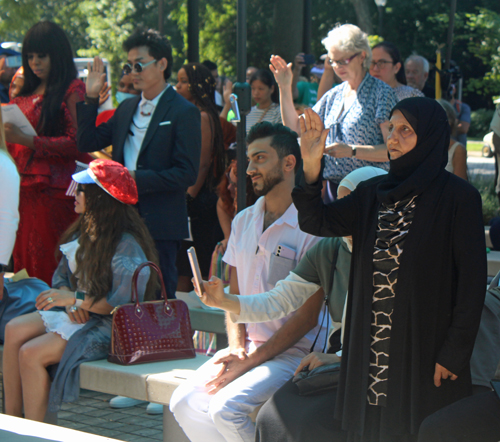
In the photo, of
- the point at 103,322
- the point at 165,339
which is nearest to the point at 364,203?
the point at 165,339

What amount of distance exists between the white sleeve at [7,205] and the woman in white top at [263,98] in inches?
127

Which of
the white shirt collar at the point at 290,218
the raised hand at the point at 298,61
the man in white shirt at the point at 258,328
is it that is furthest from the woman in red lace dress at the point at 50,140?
the raised hand at the point at 298,61

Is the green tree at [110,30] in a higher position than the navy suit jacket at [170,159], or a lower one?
higher

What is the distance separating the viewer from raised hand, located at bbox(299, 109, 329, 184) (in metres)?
2.69

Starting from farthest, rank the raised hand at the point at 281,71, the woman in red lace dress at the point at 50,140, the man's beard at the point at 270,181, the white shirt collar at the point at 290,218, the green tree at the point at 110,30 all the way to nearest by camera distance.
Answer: the green tree at the point at 110,30 < the woman in red lace dress at the point at 50,140 < the raised hand at the point at 281,71 < the man's beard at the point at 270,181 < the white shirt collar at the point at 290,218

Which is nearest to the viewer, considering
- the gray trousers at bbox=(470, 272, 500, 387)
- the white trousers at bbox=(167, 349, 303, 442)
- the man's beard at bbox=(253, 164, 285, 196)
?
the gray trousers at bbox=(470, 272, 500, 387)

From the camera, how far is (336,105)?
183 inches

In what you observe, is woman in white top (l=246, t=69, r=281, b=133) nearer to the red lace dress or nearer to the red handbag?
the red lace dress

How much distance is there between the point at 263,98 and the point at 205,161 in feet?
5.36

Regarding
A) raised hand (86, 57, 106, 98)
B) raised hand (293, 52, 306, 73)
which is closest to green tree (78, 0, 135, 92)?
raised hand (293, 52, 306, 73)

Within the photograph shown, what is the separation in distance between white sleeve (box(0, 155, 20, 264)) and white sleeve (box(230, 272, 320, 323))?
1.59 m

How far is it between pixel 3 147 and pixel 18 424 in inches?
67.7

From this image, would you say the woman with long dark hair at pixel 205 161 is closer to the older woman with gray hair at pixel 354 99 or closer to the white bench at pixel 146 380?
the older woman with gray hair at pixel 354 99

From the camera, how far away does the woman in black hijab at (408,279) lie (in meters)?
2.59
